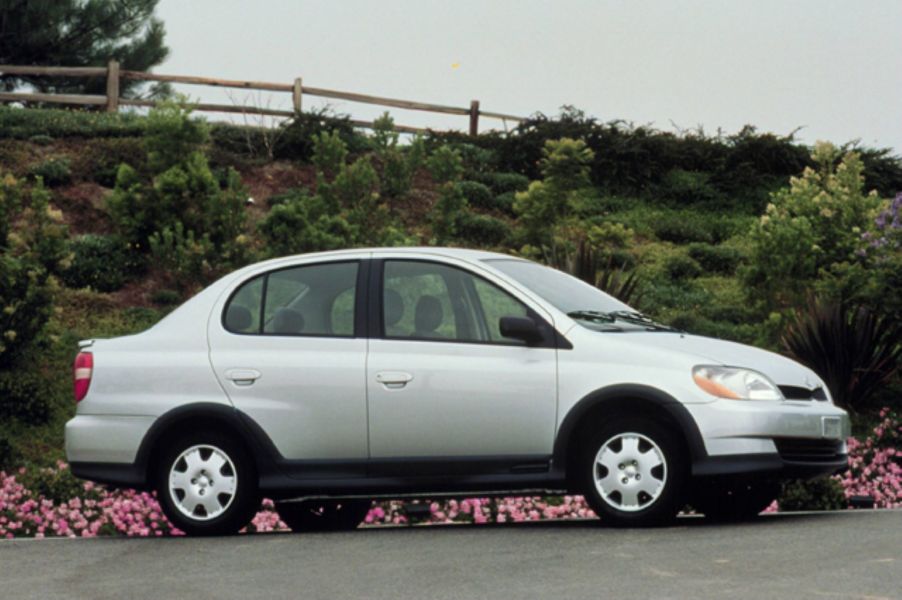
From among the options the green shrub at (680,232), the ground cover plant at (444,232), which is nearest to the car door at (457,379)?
the ground cover plant at (444,232)

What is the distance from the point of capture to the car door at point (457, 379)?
918 cm

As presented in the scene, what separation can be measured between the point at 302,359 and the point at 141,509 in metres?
4.02

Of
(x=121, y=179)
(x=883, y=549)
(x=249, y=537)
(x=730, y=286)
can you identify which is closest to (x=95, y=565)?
(x=249, y=537)

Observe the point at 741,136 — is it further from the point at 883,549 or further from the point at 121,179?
the point at 883,549

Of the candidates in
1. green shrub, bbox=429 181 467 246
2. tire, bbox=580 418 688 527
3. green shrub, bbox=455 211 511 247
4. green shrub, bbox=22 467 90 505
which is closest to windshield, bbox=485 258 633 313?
tire, bbox=580 418 688 527

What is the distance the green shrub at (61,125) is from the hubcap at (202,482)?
23.6m

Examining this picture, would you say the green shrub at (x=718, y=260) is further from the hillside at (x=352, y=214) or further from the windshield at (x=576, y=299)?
the windshield at (x=576, y=299)

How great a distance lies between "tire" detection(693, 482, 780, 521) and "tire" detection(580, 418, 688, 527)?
4.13ft

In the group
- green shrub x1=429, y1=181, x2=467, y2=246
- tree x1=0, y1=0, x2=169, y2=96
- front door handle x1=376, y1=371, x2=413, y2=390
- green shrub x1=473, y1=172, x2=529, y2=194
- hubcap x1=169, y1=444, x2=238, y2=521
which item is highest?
tree x1=0, y1=0, x2=169, y2=96

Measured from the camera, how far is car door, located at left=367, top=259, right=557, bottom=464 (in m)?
9.18

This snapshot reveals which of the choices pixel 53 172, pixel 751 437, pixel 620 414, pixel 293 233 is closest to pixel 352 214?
pixel 293 233

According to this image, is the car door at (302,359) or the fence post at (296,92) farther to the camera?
the fence post at (296,92)

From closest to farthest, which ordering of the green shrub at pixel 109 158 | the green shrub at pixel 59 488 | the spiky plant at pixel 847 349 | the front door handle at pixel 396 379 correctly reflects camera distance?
the front door handle at pixel 396 379 < the green shrub at pixel 59 488 < the spiky plant at pixel 847 349 < the green shrub at pixel 109 158

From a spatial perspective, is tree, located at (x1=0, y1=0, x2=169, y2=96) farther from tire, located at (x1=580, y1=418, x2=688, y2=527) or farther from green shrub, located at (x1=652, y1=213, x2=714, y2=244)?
tire, located at (x1=580, y1=418, x2=688, y2=527)
